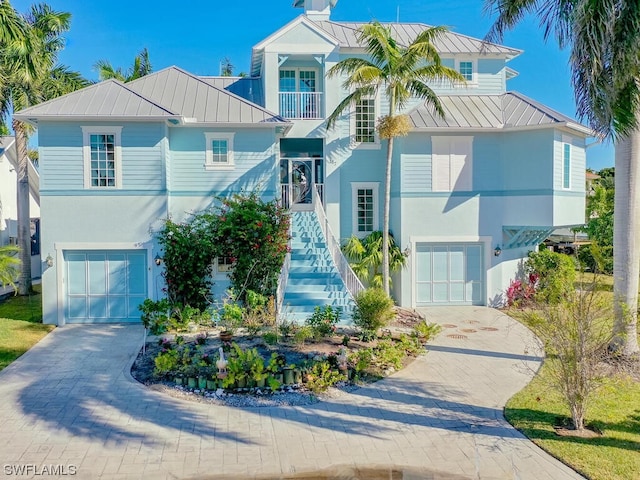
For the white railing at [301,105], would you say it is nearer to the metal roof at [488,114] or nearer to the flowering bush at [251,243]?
the metal roof at [488,114]

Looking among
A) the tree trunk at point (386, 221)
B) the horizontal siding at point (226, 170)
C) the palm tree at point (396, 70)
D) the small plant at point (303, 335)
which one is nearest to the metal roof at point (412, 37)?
the palm tree at point (396, 70)

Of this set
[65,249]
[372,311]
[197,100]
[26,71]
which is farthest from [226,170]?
[26,71]

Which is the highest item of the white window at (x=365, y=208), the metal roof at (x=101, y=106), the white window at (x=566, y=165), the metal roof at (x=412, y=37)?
the metal roof at (x=412, y=37)

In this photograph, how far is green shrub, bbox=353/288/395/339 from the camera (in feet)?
41.8

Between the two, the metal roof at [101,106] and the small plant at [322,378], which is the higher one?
the metal roof at [101,106]

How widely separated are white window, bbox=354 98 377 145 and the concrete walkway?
33.6ft

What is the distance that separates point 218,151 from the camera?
16.8m

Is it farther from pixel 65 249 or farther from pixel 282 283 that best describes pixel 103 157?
pixel 282 283

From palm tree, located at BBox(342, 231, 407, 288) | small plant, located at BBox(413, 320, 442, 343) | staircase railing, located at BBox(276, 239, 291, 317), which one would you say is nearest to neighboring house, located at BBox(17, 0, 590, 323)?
palm tree, located at BBox(342, 231, 407, 288)

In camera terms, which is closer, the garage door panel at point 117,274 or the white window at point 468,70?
the garage door panel at point 117,274

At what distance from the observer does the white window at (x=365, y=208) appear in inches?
749

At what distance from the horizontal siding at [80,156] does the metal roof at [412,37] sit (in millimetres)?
8310

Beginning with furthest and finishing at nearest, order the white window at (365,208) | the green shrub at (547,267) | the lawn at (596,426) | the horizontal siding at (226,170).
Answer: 1. the white window at (365,208)
2. the green shrub at (547,267)
3. the horizontal siding at (226,170)
4. the lawn at (596,426)

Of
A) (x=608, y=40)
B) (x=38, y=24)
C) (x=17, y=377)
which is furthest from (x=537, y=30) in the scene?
(x=38, y=24)
